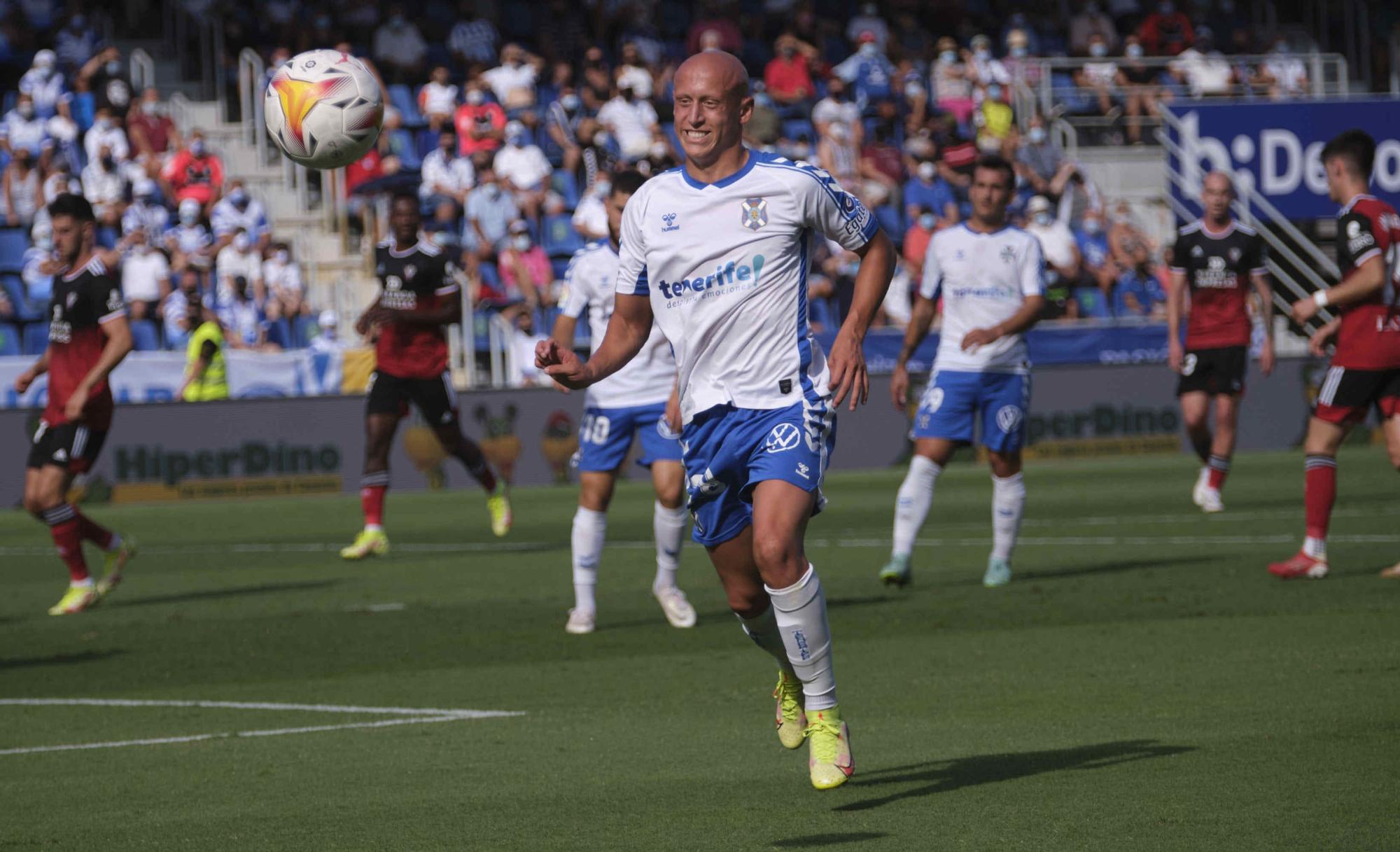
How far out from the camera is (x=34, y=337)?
23828 millimetres

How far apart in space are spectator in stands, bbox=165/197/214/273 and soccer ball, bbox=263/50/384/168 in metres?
17.4

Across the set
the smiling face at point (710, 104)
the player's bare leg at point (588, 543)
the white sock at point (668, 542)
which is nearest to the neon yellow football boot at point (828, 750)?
the smiling face at point (710, 104)

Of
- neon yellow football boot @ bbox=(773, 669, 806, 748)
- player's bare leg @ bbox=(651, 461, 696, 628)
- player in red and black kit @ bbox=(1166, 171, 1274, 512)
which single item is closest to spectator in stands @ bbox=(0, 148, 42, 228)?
player in red and black kit @ bbox=(1166, 171, 1274, 512)

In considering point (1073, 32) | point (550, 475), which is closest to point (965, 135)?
point (1073, 32)

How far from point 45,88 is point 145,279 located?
407 cm

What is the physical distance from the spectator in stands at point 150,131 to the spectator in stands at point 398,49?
384cm

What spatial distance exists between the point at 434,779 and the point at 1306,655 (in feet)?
13.5

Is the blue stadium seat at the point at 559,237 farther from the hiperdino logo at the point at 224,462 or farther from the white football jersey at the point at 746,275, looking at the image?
the white football jersey at the point at 746,275

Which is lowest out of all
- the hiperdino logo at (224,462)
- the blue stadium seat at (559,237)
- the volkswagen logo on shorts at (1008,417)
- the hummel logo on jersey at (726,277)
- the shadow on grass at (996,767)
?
the hiperdino logo at (224,462)

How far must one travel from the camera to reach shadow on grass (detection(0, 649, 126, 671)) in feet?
31.7

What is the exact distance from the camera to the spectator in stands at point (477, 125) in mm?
27641

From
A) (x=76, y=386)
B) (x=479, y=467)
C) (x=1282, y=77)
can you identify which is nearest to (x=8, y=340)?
(x=479, y=467)

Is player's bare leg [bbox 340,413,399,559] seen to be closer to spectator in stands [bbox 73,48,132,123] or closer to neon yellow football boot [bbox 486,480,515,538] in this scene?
neon yellow football boot [bbox 486,480,515,538]

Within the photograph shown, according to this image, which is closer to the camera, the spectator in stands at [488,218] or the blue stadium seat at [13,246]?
the blue stadium seat at [13,246]
